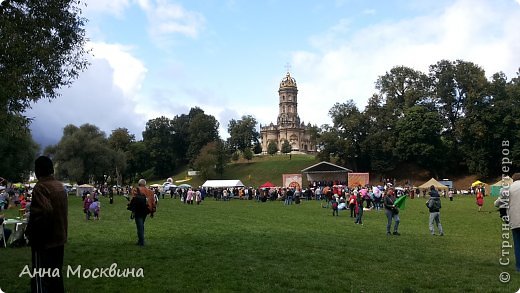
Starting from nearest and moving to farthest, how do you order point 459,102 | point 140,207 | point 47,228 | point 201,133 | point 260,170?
point 47,228 → point 140,207 → point 459,102 → point 260,170 → point 201,133

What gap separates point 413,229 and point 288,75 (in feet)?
411

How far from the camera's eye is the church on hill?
131125mm

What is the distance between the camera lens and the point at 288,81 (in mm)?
137875

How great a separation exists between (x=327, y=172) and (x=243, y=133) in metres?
46.3

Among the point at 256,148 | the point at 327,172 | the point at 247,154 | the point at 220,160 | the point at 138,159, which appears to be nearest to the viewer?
the point at 327,172

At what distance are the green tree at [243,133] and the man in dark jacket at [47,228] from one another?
104 metres

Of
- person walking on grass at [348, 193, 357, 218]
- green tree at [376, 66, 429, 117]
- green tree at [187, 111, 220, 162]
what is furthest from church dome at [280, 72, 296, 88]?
person walking on grass at [348, 193, 357, 218]

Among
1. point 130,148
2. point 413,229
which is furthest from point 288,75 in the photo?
point 413,229

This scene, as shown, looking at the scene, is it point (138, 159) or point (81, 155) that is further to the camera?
point (138, 159)

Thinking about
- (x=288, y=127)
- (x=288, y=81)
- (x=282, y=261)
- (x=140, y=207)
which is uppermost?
(x=288, y=81)

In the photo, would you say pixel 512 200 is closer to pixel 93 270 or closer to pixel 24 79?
pixel 93 270

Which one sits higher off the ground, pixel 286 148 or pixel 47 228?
pixel 286 148

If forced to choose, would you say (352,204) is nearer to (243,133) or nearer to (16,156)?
(16,156)

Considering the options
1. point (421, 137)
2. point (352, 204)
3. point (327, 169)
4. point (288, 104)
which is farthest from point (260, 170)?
point (352, 204)
